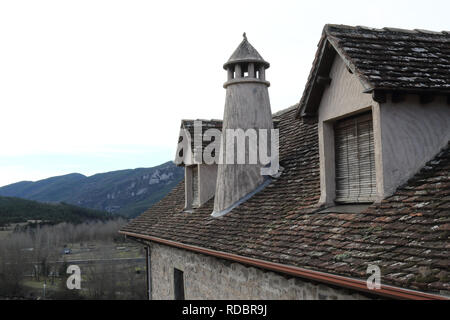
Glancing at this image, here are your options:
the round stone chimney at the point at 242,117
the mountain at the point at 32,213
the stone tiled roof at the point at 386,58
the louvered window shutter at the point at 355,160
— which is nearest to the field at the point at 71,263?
the mountain at the point at 32,213

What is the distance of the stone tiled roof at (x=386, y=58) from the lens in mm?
5395

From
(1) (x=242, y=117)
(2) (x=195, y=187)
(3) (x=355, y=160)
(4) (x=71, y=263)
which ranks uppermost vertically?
(1) (x=242, y=117)

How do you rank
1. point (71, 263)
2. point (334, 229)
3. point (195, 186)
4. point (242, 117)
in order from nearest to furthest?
point (334, 229) < point (242, 117) < point (195, 186) < point (71, 263)

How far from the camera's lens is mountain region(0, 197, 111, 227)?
10481cm

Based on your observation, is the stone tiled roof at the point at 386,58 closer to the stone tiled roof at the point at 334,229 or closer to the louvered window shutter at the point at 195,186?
the stone tiled roof at the point at 334,229

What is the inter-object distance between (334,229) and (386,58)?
2.34 metres

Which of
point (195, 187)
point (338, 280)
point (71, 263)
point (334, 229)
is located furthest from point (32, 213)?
point (338, 280)

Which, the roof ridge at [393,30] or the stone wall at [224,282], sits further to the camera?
the roof ridge at [393,30]

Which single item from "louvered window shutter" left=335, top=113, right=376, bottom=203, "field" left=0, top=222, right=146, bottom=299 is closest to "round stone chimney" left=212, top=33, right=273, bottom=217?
"louvered window shutter" left=335, top=113, right=376, bottom=203

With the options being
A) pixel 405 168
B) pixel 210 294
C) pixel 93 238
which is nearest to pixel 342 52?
pixel 405 168

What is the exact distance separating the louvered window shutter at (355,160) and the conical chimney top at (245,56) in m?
3.63

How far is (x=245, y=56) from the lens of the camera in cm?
963

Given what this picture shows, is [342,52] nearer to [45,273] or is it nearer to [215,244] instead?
[215,244]

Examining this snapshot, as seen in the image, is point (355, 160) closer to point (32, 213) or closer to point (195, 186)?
point (195, 186)
